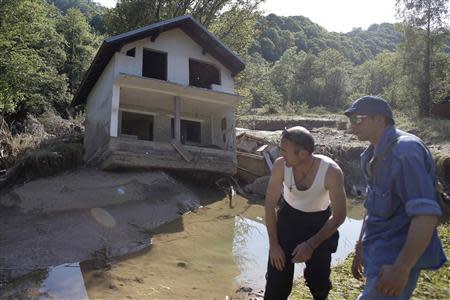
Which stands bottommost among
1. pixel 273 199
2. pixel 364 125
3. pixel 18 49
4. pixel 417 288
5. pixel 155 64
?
pixel 417 288

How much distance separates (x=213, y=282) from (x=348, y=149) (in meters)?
15.3

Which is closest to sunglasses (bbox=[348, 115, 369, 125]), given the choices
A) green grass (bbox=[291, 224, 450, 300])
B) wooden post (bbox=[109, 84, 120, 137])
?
green grass (bbox=[291, 224, 450, 300])

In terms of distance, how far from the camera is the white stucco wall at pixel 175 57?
1647 cm

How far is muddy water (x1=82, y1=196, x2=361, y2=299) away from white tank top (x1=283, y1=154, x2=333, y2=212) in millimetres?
2913

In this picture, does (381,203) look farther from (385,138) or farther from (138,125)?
(138,125)

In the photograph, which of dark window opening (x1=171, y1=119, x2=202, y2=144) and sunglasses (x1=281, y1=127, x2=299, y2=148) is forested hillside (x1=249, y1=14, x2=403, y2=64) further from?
sunglasses (x1=281, y1=127, x2=299, y2=148)

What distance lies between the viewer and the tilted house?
50.5 feet

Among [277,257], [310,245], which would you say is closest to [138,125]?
[277,257]

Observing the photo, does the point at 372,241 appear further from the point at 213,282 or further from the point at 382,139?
the point at 213,282

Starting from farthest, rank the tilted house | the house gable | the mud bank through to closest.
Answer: the house gable < the tilted house < the mud bank

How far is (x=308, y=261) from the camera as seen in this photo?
368cm

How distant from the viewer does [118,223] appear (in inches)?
410

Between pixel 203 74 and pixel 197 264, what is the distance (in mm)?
13236

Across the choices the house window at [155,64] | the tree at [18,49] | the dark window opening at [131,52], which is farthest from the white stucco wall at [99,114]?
the tree at [18,49]
